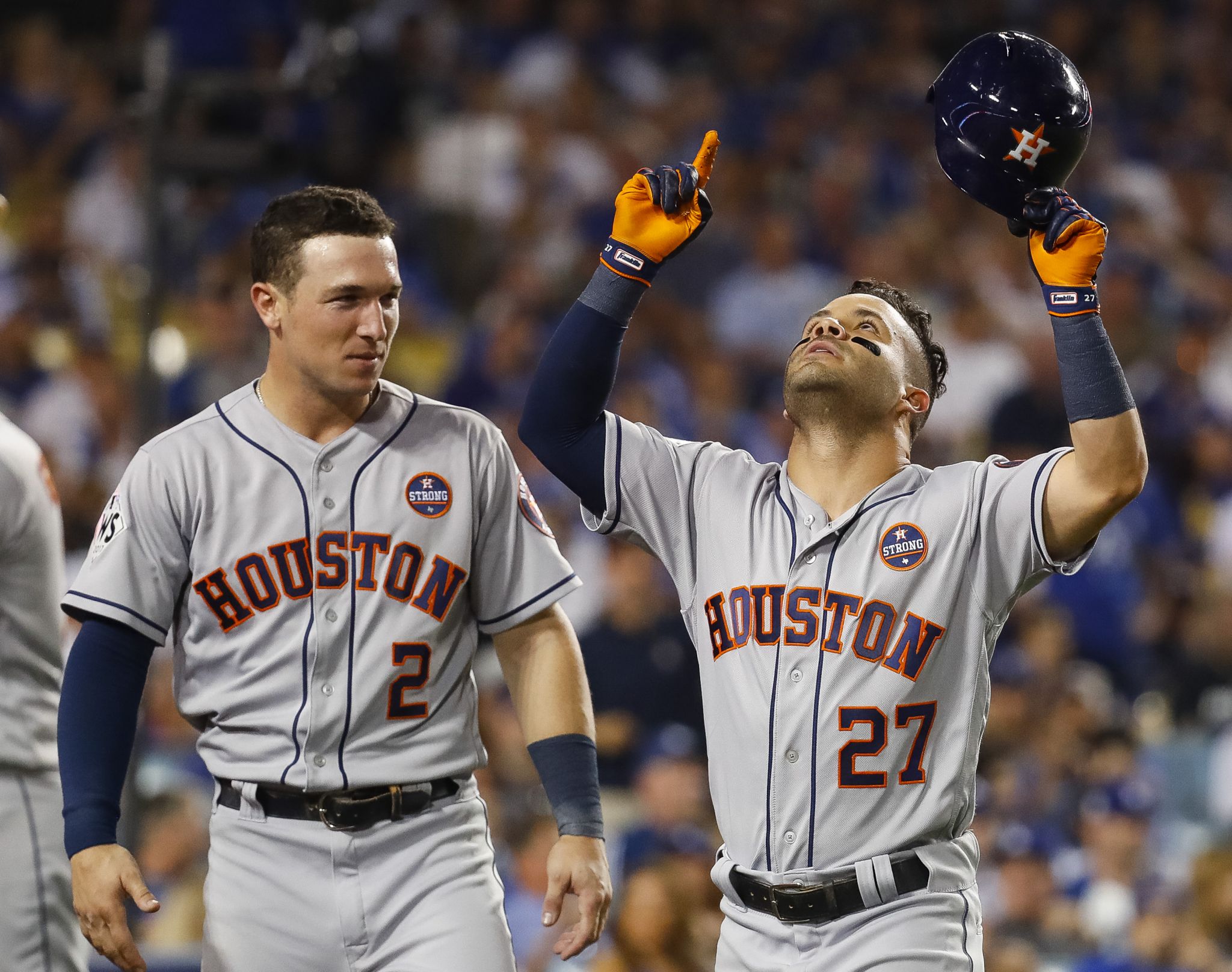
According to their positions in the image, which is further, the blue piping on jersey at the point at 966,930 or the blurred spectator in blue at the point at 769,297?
the blurred spectator in blue at the point at 769,297

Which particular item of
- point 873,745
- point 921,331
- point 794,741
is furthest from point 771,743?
point 921,331

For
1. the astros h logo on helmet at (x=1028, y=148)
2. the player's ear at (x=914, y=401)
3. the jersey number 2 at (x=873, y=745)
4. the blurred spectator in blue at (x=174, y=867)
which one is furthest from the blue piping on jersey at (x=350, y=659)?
the blurred spectator in blue at (x=174, y=867)

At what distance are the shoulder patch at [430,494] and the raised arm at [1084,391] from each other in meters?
1.02

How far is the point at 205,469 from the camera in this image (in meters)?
2.65

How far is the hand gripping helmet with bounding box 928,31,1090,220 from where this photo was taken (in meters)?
2.56

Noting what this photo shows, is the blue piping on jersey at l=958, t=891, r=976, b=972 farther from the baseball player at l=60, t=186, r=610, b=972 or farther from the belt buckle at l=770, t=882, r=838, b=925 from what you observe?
the baseball player at l=60, t=186, r=610, b=972

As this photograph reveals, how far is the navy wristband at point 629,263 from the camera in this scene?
2.66 metres

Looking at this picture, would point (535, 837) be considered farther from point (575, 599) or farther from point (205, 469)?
point (205, 469)

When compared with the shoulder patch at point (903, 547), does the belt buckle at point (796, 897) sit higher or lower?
lower

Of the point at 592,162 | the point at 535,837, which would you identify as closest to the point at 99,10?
the point at 592,162

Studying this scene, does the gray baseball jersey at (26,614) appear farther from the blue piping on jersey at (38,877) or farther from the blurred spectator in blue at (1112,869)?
the blurred spectator in blue at (1112,869)

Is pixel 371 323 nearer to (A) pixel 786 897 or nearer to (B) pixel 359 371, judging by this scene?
(B) pixel 359 371

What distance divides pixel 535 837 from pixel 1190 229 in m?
5.23

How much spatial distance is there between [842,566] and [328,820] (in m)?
0.94
